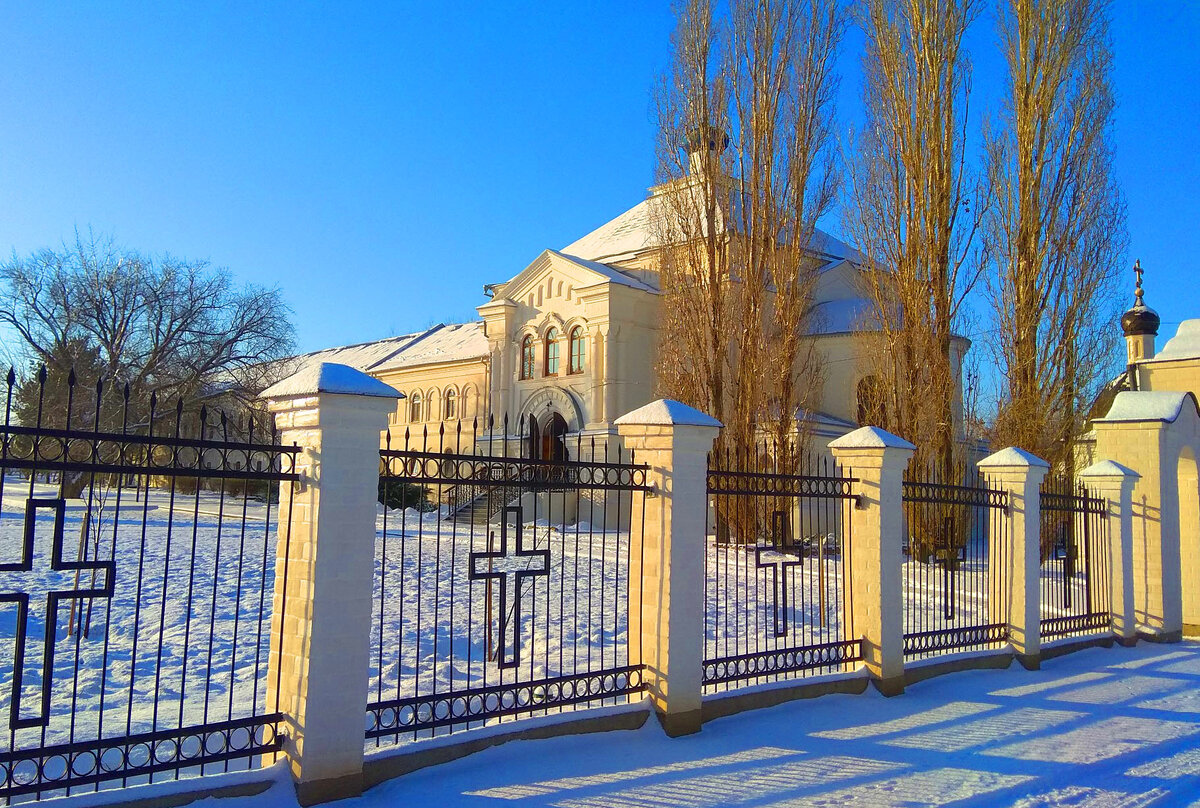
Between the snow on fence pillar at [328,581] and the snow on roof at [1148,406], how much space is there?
1038 cm

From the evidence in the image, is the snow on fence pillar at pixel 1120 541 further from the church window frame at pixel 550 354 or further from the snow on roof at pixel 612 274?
the church window frame at pixel 550 354

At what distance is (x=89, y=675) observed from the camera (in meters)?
6.60

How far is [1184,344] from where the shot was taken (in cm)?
2072

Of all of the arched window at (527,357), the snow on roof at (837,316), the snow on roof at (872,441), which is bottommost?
the snow on roof at (872,441)

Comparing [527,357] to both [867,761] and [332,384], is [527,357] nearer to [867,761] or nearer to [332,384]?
[867,761]

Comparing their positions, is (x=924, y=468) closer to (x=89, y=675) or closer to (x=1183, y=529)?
(x=1183, y=529)

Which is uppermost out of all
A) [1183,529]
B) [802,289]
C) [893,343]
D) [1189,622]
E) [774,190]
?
[774,190]

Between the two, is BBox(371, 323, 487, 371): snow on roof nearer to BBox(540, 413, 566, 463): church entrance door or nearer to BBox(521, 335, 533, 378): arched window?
BBox(521, 335, 533, 378): arched window

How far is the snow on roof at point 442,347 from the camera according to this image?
31.3m

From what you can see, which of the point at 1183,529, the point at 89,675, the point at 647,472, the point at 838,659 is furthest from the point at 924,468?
the point at 89,675

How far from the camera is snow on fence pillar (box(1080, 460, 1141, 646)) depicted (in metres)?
10.4

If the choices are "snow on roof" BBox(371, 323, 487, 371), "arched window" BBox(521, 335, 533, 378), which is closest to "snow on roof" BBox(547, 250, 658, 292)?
"arched window" BBox(521, 335, 533, 378)

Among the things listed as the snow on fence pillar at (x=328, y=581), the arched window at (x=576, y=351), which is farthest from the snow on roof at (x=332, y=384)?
the arched window at (x=576, y=351)

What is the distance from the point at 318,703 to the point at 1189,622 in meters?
12.0
